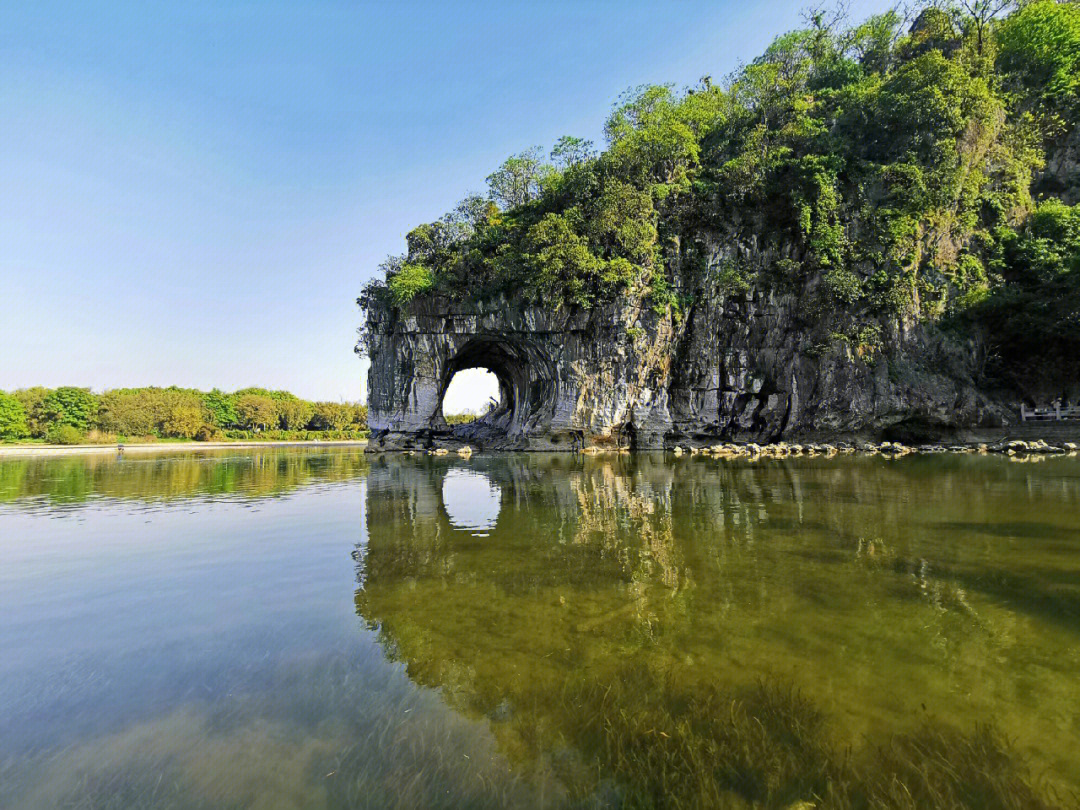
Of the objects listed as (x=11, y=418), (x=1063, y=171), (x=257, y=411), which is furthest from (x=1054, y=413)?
(x=11, y=418)

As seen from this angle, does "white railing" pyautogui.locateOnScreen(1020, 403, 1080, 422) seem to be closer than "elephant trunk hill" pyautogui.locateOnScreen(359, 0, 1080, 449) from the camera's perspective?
Yes

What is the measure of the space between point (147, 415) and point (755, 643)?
7813cm

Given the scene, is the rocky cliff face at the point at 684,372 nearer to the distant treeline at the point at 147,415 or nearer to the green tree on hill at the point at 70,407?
the distant treeline at the point at 147,415

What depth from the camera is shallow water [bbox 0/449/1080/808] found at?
2.51m

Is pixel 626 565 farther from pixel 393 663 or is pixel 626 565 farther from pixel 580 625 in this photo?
pixel 393 663

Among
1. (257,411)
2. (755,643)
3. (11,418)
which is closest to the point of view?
(755,643)

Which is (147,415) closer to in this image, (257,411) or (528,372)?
(257,411)

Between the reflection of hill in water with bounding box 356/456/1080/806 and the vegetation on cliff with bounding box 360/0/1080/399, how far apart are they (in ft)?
73.7

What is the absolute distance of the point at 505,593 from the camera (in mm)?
5293

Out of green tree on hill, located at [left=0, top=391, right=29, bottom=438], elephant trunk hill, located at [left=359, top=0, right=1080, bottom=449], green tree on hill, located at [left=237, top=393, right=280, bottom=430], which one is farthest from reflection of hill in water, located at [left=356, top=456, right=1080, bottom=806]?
green tree on hill, located at [left=0, top=391, right=29, bottom=438]

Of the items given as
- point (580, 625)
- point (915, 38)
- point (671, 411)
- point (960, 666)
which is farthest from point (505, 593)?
point (915, 38)

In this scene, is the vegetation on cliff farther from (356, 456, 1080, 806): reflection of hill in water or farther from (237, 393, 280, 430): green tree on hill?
(237, 393, 280, 430): green tree on hill

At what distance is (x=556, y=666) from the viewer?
366 centimetres

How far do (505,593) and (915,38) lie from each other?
→ 45.6m
